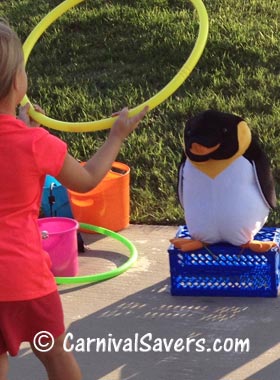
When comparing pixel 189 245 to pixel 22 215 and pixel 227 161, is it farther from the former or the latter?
pixel 22 215

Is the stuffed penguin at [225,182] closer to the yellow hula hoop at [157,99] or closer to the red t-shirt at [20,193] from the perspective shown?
the yellow hula hoop at [157,99]

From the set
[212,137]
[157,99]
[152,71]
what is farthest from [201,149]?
[152,71]

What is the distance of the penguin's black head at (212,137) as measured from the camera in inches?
148

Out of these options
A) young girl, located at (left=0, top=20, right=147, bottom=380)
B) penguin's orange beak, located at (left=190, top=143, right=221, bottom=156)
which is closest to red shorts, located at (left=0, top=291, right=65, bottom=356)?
young girl, located at (left=0, top=20, right=147, bottom=380)

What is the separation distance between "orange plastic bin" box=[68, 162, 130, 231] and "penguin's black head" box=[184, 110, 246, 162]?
1.12m

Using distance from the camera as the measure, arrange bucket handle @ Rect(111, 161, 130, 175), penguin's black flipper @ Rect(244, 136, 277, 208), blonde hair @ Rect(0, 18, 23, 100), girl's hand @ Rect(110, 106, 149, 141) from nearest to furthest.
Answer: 1. blonde hair @ Rect(0, 18, 23, 100)
2. girl's hand @ Rect(110, 106, 149, 141)
3. penguin's black flipper @ Rect(244, 136, 277, 208)
4. bucket handle @ Rect(111, 161, 130, 175)

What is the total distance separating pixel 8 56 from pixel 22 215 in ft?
1.61

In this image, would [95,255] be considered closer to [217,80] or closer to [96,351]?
[96,351]

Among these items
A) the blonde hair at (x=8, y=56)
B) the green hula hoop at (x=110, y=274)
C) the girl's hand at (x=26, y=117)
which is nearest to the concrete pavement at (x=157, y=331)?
the green hula hoop at (x=110, y=274)

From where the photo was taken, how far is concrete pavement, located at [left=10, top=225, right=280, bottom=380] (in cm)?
335

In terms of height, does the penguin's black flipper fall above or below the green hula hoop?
above

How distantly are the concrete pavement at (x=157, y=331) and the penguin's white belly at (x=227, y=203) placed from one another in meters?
0.32

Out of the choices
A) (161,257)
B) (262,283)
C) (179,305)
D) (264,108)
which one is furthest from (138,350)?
(264,108)

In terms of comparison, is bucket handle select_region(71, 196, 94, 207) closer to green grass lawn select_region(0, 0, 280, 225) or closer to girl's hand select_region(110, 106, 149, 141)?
green grass lawn select_region(0, 0, 280, 225)
